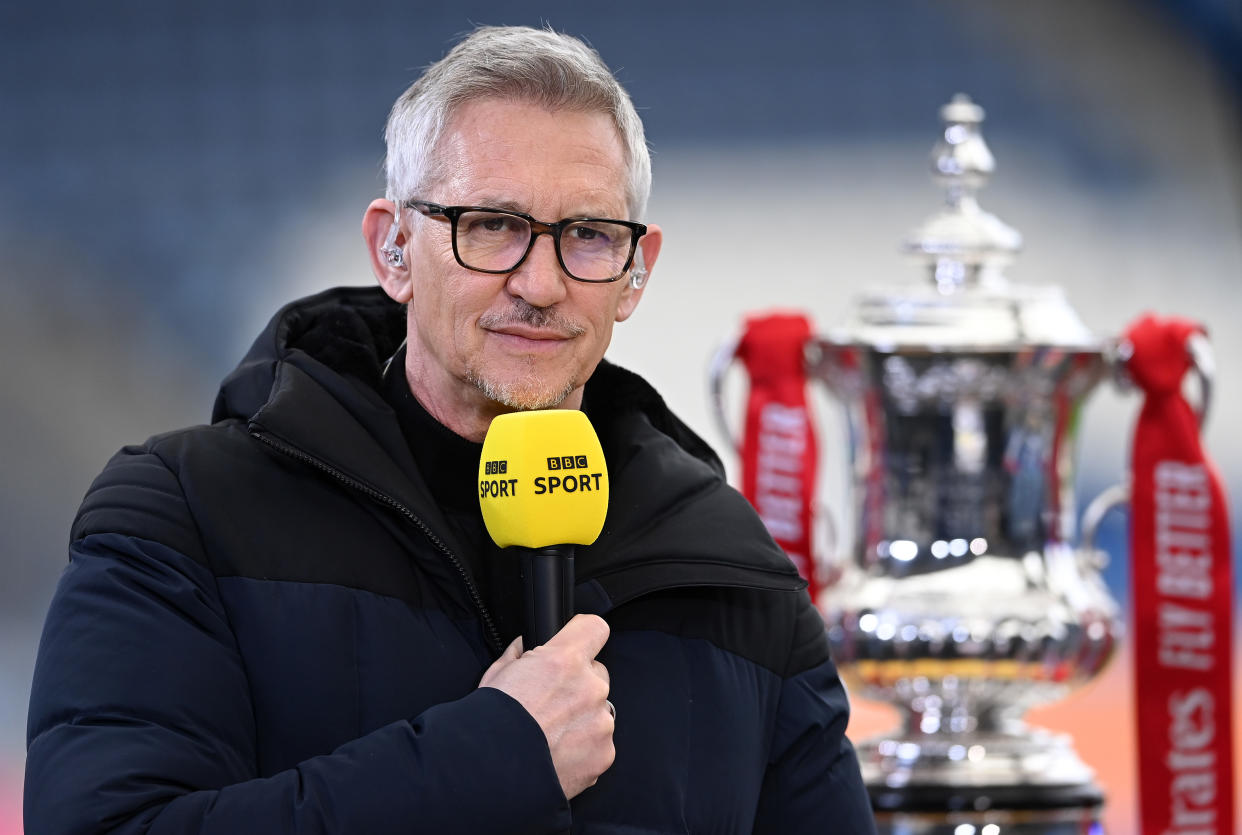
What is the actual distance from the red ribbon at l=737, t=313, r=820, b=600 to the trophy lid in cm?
14

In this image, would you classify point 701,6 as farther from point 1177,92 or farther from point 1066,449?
point 1066,449

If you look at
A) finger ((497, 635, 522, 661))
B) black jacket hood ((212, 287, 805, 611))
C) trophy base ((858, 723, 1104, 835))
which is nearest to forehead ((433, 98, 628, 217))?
black jacket hood ((212, 287, 805, 611))

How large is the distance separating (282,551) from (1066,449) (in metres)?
0.91

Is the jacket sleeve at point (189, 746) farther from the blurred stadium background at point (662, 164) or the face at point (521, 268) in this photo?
the blurred stadium background at point (662, 164)

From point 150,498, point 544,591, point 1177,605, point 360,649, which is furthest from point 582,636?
point 1177,605

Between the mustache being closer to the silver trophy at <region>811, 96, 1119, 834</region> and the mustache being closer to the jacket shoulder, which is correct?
the jacket shoulder

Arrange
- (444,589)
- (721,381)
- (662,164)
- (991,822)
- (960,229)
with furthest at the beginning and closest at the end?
(662,164) < (721,381) < (960,229) < (991,822) < (444,589)

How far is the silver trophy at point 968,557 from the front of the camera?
1.55 meters

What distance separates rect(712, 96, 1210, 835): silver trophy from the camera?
155 cm

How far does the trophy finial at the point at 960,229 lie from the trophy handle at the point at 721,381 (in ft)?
0.73

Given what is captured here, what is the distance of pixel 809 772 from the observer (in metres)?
1.03

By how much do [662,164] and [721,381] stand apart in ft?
8.77

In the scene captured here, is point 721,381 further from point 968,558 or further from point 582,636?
point 582,636

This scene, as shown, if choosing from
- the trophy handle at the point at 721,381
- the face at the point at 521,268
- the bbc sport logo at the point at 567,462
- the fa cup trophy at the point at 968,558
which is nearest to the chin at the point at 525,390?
the face at the point at 521,268
